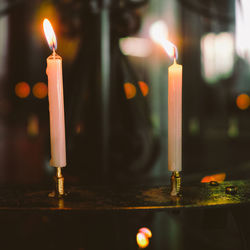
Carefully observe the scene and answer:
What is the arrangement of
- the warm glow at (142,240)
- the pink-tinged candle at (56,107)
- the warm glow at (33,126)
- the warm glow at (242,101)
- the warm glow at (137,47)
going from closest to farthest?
the pink-tinged candle at (56,107)
the warm glow at (142,240)
the warm glow at (33,126)
the warm glow at (137,47)
the warm glow at (242,101)

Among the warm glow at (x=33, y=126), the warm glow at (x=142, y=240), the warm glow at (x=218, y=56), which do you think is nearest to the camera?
the warm glow at (x=142, y=240)

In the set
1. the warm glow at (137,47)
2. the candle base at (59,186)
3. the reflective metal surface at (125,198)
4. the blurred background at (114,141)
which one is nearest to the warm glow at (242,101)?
the warm glow at (137,47)

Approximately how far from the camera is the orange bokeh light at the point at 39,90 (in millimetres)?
3707

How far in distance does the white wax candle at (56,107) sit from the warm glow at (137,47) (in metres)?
3.04

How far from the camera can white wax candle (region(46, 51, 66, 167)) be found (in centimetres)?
34

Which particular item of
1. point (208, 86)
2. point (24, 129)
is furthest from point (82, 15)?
point (208, 86)

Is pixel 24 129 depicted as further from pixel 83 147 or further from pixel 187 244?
pixel 187 244

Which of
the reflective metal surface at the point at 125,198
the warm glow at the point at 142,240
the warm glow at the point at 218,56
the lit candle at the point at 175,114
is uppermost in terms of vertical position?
the warm glow at the point at 218,56

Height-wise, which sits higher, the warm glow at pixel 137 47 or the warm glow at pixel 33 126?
the warm glow at pixel 137 47

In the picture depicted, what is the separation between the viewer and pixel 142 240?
0.61 meters

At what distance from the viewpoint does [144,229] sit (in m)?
0.63

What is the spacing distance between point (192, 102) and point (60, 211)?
11.4 feet

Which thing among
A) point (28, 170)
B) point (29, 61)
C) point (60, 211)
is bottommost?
point (28, 170)

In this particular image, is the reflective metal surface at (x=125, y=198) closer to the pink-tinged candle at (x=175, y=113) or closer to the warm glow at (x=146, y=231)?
the pink-tinged candle at (x=175, y=113)
